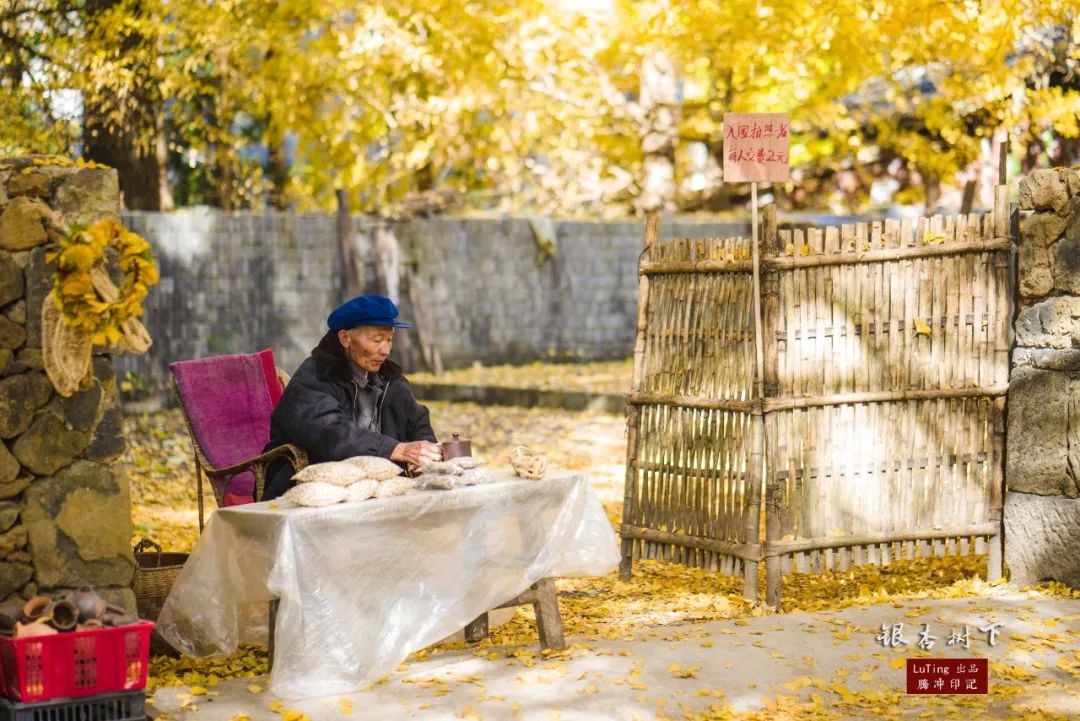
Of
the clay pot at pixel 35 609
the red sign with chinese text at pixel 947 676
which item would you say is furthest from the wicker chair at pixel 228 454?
the red sign with chinese text at pixel 947 676

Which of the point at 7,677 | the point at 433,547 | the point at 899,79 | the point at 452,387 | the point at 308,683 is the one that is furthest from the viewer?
the point at 899,79

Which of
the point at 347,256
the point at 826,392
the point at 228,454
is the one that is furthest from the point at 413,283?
the point at 228,454

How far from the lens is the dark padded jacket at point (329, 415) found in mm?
5836

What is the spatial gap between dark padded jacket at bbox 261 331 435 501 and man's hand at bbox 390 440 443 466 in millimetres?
44

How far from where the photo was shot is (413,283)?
15.6 metres

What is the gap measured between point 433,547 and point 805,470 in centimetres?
223

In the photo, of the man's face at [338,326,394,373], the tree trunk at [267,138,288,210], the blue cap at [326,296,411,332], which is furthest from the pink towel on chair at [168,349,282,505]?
the tree trunk at [267,138,288,210]

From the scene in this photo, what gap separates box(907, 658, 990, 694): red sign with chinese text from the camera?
5.35 meters

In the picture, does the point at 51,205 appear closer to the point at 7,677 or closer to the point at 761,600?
the point at 7,677

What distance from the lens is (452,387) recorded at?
1447 centimetres

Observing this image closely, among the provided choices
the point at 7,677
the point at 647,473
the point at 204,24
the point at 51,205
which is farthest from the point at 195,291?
the point at 7,677

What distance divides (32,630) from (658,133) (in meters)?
15.0

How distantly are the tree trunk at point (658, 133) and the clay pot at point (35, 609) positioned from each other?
13793 millimetres

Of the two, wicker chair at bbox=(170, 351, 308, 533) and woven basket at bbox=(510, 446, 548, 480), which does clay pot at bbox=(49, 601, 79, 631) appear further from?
woven basket at bbox=(510, 446, 548, 480)
